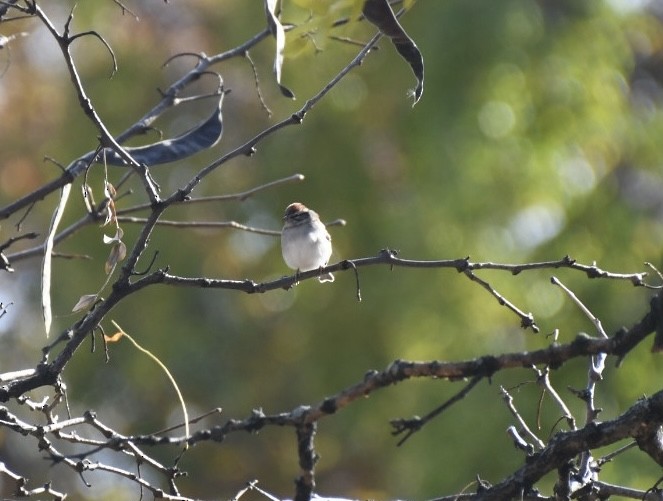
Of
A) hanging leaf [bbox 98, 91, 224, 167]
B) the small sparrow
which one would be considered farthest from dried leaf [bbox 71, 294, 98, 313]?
the small sparrow

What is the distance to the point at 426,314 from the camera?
9.72m

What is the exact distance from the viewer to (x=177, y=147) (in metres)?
3.21

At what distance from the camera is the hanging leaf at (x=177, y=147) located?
10.1 feet

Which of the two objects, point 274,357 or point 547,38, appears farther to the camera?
point 274,357

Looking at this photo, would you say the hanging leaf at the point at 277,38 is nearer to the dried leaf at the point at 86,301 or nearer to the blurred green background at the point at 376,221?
the dried leaf at the point at 86,301

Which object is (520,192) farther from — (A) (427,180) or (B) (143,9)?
(B) (143,9)

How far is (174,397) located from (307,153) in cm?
352

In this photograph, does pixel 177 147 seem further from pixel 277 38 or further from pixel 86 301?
pixel 277 38

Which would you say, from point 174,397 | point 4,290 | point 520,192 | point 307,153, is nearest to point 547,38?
point 520,192

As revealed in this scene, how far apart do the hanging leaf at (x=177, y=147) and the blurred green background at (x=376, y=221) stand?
5038 mm

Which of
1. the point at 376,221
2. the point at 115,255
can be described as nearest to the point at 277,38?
the point at 115,255

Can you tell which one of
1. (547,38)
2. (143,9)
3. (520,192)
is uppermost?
(143,9)

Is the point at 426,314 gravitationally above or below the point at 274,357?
below

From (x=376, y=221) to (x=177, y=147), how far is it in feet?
25.2
